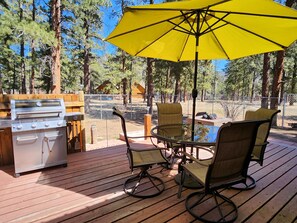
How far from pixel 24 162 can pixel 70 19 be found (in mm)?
8451

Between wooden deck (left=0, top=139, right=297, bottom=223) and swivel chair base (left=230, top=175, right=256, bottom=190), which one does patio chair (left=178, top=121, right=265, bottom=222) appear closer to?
wooden deck (left=0, top=139, right=297, bottom=223)

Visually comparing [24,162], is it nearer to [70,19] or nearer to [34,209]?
[34,209]

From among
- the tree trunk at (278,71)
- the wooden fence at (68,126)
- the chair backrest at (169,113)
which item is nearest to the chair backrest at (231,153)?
the chair backrest at (169,113)

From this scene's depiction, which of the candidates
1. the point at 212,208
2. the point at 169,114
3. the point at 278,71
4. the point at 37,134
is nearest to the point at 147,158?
the point at 212,208

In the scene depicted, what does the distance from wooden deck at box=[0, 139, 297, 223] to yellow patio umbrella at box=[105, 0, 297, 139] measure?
46.8 inches

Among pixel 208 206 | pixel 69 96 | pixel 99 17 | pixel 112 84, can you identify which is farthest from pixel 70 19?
pixel 208 206

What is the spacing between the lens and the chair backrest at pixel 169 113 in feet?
11.9

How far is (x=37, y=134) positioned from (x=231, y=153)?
266 centimetres

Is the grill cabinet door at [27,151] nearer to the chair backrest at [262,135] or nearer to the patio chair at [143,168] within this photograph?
the patio chair at [143,168]

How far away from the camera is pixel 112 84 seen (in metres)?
13.8

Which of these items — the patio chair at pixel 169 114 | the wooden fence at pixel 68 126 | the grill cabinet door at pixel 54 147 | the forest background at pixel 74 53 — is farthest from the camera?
the forest background at pixel 74 53

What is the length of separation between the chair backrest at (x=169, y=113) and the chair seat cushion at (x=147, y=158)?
0.99 m

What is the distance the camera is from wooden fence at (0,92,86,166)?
3197 mm

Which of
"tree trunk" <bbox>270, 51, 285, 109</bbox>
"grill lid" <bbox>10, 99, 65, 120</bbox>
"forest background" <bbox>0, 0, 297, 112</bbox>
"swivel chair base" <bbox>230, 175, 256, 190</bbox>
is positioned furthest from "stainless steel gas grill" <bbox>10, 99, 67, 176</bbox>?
"tree trunk" <bbox>270, 51, 285, 109</bbox>
